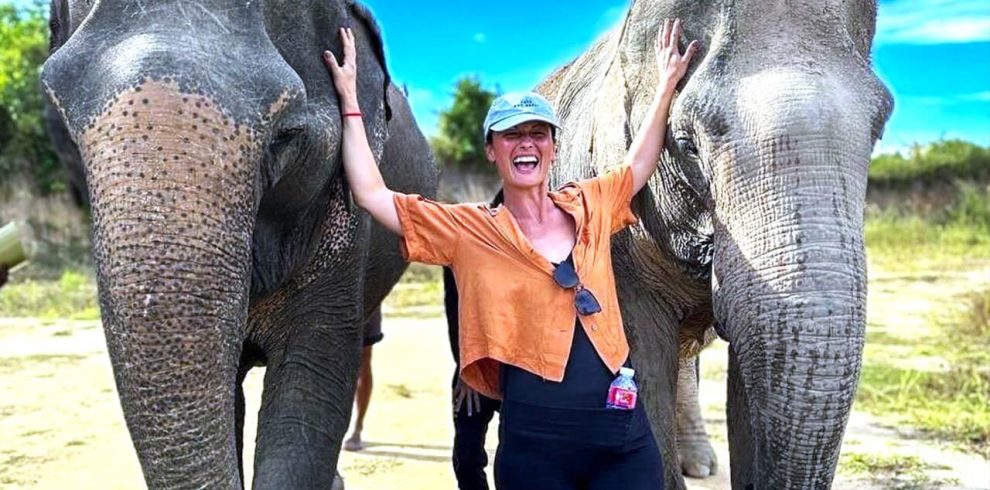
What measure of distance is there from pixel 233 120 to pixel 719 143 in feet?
3.73

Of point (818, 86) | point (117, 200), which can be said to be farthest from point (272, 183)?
point (818, 86)

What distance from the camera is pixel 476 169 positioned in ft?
73.8

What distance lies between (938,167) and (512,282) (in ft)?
80.1

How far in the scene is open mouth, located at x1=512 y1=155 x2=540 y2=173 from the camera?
2.92m

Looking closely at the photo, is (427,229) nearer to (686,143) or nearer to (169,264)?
(686,143)

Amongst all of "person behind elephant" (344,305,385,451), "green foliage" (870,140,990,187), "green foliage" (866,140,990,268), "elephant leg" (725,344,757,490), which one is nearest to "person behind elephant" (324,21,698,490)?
"elephant leg" (725,344,757,490)

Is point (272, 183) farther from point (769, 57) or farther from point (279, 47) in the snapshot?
point (769, 57)

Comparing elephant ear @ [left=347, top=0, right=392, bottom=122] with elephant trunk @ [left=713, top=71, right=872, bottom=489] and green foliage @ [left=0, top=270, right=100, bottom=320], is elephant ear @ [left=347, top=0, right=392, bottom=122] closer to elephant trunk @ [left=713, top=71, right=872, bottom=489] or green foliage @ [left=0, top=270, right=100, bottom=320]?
elephant trunk @ [left=713, top=71, right=872, bottom=489]

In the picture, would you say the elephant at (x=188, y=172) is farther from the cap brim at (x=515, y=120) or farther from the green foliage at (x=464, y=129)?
the green foliage at (x=464, y=129)

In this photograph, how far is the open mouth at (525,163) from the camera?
9.59ft

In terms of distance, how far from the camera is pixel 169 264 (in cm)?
221

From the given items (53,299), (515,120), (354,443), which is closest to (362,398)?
(354,443)

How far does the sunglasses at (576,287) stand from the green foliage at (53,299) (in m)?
9.27

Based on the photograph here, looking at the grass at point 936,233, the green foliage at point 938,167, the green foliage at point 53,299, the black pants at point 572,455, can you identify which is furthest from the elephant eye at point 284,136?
the green foliage at point 938,167
